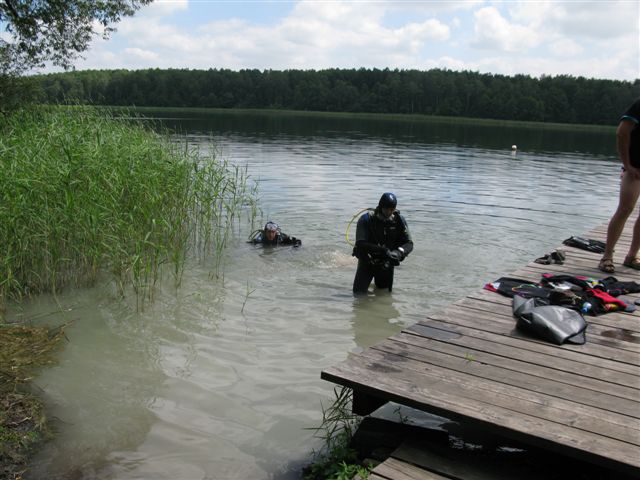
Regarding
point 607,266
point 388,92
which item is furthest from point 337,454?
Answer: point 388,92

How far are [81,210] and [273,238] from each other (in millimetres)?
3754

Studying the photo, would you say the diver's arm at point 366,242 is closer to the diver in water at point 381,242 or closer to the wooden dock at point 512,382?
the diver in water at point 381,242

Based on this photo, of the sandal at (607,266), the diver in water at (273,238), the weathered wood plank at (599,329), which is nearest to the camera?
the weathered wood plank at (599,329)

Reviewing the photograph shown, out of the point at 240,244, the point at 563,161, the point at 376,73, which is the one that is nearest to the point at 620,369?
the point at 240,244

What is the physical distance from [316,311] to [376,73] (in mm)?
106428

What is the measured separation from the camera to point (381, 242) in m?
7.22

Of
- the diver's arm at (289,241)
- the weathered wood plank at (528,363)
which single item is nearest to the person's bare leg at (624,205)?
the weathered wood plank at (528,363)

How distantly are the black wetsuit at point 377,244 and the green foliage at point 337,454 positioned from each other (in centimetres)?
304

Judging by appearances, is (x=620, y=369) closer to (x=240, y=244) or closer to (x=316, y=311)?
(x=316, y=311)

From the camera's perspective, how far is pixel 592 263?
634 centimetres

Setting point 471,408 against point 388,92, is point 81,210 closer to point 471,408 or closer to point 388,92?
point 471,408

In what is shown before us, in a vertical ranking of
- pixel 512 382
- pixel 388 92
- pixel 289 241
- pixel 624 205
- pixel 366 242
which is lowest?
pixel 289 241

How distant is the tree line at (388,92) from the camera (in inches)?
3014

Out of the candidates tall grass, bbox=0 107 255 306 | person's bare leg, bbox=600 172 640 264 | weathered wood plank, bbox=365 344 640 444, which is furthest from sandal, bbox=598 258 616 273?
tall grass, bbox=0 107 255 306
